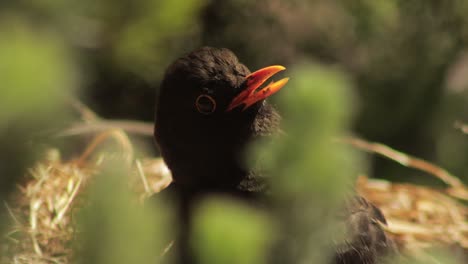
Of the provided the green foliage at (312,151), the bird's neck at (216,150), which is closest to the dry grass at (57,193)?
the bird's neck at (216,150)

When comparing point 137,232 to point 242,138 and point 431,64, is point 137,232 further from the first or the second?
point 431,64

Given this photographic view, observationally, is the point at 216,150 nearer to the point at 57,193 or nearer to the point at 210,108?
the point at 210,108

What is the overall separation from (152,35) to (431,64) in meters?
2.96

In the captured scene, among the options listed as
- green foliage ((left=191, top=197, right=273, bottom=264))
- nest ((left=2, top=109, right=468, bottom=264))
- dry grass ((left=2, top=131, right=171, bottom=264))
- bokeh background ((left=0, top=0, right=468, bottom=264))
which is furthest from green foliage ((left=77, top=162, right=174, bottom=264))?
nest ((left=2, top=109, right=468, bottom=264))

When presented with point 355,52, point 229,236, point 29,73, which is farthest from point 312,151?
point 355,52

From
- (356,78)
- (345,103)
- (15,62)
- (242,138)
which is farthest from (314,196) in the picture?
(356,78)

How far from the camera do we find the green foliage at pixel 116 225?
0.48 m

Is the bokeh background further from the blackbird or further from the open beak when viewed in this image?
the open beak

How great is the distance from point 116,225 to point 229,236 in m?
0.08

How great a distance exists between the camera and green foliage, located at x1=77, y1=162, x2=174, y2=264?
A: 0.48 meters

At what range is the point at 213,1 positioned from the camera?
2617mm

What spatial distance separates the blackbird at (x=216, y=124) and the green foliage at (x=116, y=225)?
4.02 ft

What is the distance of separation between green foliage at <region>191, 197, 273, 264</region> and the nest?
1366 mm

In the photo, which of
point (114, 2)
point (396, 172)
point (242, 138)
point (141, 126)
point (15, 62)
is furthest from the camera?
point (396, 172)
